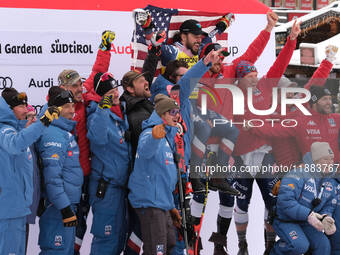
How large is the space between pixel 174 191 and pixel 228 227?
4.34 ft

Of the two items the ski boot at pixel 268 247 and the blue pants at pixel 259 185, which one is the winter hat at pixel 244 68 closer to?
the blue pants at pixel 259 185

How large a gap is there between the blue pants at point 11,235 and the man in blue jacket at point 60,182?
38 centimetres

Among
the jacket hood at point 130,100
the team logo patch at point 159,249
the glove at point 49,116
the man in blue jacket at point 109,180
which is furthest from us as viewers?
the jacket hood at point 130,100

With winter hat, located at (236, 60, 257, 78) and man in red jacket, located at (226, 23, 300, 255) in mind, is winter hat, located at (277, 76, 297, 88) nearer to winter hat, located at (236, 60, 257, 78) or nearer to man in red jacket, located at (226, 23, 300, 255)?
man in red jacket, located at (226, 23, 300, 255)

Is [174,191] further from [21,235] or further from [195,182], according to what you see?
[21,235]

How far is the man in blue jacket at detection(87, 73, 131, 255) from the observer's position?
5887 mm

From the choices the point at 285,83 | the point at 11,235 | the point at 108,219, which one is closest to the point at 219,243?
the point at 108,219

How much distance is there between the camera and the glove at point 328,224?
20.1 ft

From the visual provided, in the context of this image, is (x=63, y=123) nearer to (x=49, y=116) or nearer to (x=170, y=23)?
(x=49, y=116)

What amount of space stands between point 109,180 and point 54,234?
0.68m

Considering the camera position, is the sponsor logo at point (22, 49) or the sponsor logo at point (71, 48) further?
the sponsor logo at point (71, 48)

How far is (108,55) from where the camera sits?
6.33 m

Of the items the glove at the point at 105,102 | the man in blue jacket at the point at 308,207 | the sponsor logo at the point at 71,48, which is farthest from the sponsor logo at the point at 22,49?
the man in blue jacket at the point at 308,207

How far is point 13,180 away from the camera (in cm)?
525
